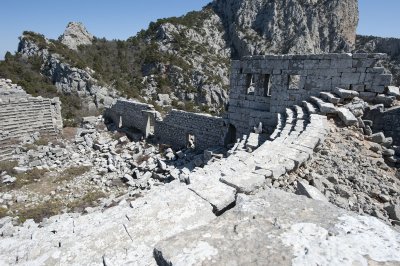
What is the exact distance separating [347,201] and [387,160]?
108 inches

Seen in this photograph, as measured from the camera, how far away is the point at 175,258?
2299 mm

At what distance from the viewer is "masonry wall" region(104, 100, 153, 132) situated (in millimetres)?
18297

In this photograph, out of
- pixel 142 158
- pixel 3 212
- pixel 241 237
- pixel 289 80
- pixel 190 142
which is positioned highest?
pixel 289 80

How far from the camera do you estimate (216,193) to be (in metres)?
3.75

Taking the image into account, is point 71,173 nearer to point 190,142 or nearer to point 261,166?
point 190,142

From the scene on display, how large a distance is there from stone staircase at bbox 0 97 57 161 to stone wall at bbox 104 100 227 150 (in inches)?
180

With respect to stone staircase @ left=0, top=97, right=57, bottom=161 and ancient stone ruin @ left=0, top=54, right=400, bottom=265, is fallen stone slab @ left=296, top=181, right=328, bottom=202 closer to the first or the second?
ancient stone ruin @ left=0, top=54, right=400, bottom=265

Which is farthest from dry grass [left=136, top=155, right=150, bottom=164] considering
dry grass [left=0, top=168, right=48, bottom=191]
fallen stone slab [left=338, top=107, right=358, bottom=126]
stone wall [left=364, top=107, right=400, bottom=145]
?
stone wall [left=364, top=107, right=400, bottom=145]

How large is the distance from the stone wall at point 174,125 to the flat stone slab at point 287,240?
34.2ft

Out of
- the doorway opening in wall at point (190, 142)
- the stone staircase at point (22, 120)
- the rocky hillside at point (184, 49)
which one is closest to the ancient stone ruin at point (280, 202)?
the doorway opening in wall at point (190, 142)

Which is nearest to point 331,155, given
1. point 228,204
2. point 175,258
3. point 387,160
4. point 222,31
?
point 387,160

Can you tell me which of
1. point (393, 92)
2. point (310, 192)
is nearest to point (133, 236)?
point (310, 192)

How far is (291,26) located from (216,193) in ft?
156

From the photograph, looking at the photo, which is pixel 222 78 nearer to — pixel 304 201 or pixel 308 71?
pixel 308 71
